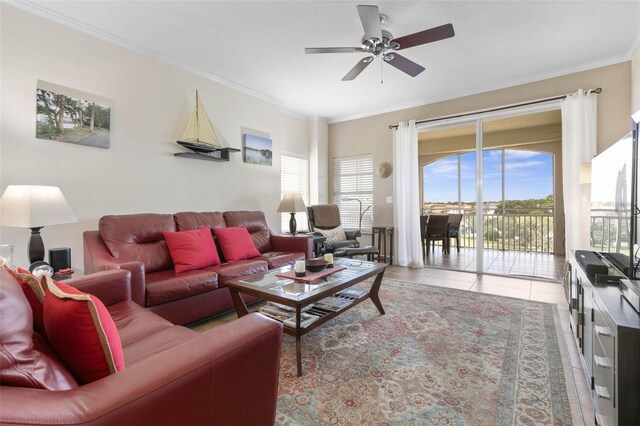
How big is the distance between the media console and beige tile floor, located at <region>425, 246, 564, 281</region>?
8.93 feet

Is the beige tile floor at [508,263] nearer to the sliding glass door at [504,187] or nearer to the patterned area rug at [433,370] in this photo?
the sliding glass door at [504,187]

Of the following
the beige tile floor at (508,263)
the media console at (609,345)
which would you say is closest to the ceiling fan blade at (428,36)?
the media console at (609,345)

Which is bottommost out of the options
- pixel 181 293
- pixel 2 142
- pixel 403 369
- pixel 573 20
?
pixel 403 369

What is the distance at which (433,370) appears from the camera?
1.89 m

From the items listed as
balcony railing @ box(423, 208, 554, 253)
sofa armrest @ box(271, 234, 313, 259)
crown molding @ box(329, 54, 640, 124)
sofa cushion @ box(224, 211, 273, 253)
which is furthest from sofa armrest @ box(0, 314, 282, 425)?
balcony railing @ box(423, 208, 554, 253)

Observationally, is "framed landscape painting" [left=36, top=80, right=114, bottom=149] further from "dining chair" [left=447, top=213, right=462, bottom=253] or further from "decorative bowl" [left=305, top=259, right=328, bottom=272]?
"dining chair" [left=447, top=213, right=462, bottom=253]

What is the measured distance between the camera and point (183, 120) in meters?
3.61

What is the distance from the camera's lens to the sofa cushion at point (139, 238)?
2.62 meters

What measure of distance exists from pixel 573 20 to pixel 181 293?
4204 millimetres

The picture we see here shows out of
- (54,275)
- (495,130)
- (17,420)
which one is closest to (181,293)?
(54,275)

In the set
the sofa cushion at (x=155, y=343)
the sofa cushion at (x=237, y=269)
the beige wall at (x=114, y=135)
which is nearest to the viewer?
the sofa cushion at (x=155, y=343)

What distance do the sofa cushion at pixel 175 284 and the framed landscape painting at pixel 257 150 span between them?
2.20 metres

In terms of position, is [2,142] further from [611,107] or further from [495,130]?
[495,130]

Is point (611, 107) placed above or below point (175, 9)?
below
